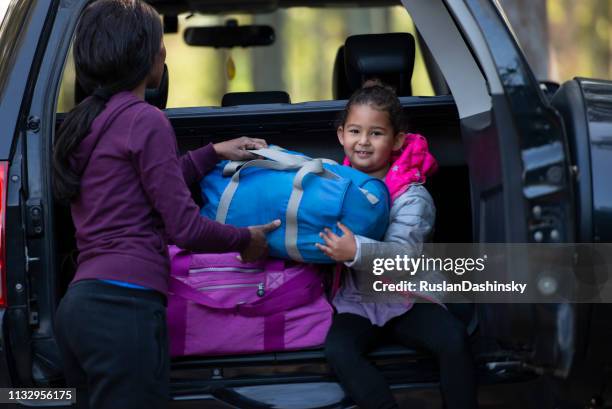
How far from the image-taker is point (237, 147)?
11.5 ft

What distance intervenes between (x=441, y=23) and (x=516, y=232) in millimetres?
769

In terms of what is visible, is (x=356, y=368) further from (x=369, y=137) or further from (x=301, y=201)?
(x=369, y=137)

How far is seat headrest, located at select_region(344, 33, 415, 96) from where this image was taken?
4.24 m

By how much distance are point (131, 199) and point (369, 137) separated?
0.97 metres

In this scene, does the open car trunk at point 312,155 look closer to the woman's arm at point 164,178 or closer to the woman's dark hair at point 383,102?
the woman's dark hair at point 383,102

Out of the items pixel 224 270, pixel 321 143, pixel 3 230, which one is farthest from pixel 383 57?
pixel 3 230

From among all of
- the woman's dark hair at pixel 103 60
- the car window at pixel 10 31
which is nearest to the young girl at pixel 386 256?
the woman's dark hair at pixel 103 60

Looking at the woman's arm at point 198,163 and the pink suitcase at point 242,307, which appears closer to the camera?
the pink suitcase at point 242,307

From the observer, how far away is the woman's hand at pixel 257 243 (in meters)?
3.12

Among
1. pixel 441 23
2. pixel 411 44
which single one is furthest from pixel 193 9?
pixel 441 23

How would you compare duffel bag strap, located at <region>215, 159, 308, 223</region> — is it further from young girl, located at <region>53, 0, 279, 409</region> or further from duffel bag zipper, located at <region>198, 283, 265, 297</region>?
young girl, located at <region>53, 0, 279, 409</region>

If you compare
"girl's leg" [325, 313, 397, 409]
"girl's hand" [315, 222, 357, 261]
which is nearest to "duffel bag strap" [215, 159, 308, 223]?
"girl's hand" [315, 222, 357, 261]

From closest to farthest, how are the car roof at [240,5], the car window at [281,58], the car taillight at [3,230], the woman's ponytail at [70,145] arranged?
the woman's ponytail at [70,145]
the car taillight at [3,230]
the car roof at [240,5]
the car window at [281,58]

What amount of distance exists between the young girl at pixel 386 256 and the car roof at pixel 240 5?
2133mm
